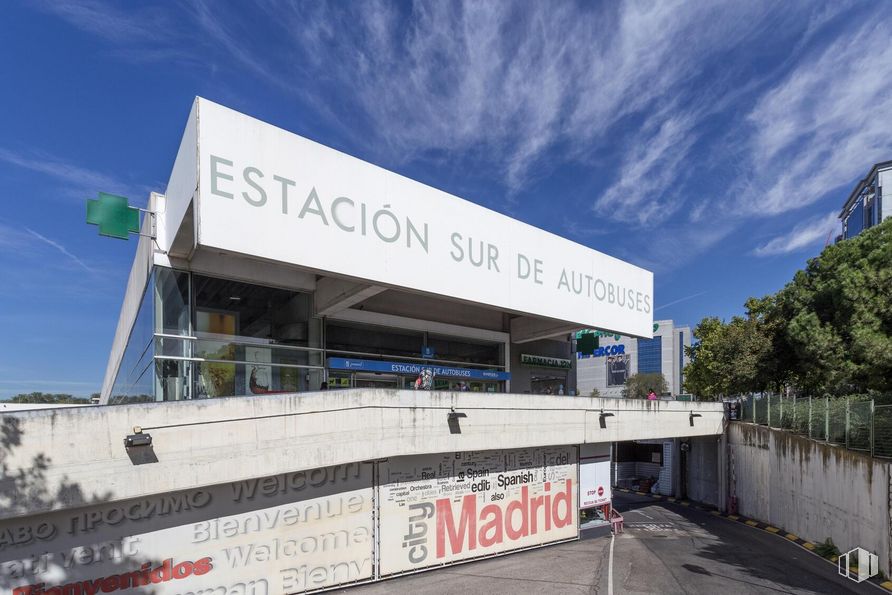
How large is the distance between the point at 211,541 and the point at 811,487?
18498 millimetres

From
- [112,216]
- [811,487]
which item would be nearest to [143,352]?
[112,216]

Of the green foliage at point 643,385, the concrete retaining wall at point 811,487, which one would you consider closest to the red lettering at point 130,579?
the concrete retaining wall at point 811,487

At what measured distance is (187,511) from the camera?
10.1 metres

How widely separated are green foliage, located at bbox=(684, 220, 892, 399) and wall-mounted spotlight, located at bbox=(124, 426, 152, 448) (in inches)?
901

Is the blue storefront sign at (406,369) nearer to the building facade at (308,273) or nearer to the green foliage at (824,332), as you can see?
the building facade at (308,273)

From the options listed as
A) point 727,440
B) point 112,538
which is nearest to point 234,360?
point 112,538

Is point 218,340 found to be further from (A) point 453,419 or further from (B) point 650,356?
(B) point 650,356

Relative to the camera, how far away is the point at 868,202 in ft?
244

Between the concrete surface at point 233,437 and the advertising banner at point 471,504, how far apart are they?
2.36 feet

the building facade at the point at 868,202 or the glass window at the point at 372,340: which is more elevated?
the building facade at the point at 868,202

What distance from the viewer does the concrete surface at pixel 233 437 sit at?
8.08 m

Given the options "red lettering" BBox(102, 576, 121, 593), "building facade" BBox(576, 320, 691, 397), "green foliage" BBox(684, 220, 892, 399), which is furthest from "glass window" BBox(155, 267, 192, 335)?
"building facade" BBox(576, 320, 691, 397)

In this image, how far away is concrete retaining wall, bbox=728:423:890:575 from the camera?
43.7ft

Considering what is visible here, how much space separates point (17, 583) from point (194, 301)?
732 centimetres
